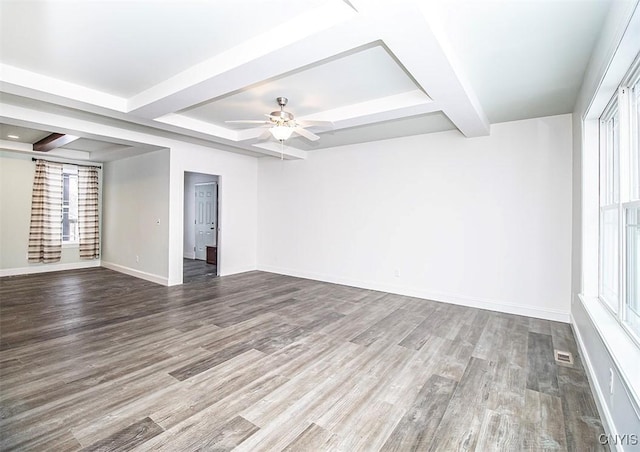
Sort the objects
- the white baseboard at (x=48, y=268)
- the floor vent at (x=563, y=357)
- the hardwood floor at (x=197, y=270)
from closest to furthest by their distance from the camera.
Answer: the floor vent at (x=563, y=357) → the white baseboard at (x=48, y=268) → the hardwood floor at (x=197, y=270)

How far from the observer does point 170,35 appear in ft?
7.76

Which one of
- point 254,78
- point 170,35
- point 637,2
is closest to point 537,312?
point 637,2

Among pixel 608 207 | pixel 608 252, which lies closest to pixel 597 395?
pixel 608 252

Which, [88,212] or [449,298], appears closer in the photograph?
[449,298]

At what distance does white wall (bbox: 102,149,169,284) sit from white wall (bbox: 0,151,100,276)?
135 centimetres

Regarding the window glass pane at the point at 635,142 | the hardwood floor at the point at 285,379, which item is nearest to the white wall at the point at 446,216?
the hardwood floor at the point at 285,379

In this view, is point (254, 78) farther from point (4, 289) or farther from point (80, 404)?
point (4, 289)

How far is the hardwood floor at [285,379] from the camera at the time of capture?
1.86m

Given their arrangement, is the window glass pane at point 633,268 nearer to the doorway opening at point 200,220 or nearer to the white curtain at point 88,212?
the doorway opening at point 200,220

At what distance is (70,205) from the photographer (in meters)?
7.12

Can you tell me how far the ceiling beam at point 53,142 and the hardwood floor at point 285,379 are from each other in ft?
8.72

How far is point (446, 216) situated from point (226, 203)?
14.3ft

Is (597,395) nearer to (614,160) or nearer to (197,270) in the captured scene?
(614,160)

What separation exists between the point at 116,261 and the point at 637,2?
8.46m
